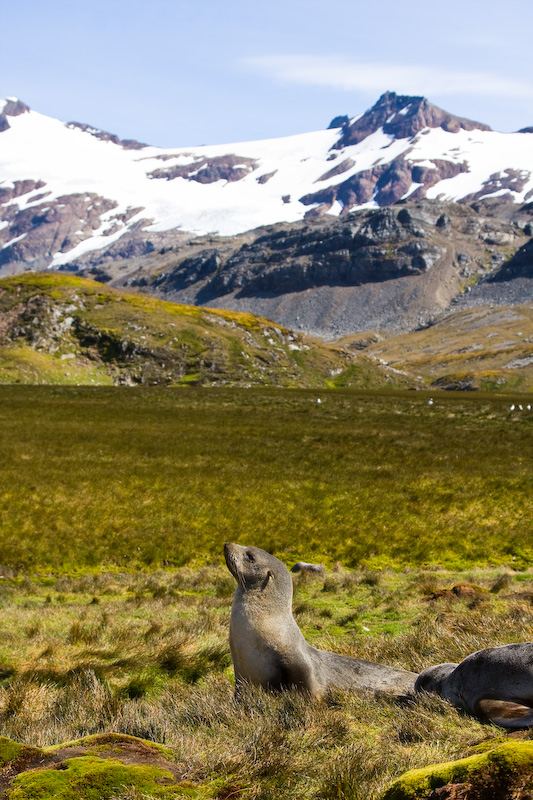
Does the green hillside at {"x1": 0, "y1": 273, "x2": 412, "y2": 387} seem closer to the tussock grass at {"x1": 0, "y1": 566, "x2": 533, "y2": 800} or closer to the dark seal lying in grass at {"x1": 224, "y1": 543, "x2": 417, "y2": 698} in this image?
the tussock grass at {"x1": 0, "y1": 566, "x2": 533, "y2": 800}

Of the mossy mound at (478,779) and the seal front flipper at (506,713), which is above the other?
the mossy mound at (478,779)

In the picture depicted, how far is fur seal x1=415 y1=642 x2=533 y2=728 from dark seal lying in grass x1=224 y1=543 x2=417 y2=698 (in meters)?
1.10

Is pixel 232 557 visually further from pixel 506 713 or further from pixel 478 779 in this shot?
pixel 478 779

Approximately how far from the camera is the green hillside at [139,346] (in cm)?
9700

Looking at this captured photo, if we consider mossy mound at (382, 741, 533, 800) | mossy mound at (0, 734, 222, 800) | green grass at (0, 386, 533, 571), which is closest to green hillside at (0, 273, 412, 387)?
green grass at (0, 386, 533, 571)

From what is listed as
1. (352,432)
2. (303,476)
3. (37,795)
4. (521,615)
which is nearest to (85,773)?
(37,795)

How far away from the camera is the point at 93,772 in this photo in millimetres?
4496

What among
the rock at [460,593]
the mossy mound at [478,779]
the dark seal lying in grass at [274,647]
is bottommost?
the rock at [460,593]

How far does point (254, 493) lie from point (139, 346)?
82.2 m

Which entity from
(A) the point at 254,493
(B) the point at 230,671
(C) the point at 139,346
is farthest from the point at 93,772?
(C) the point at 139,346

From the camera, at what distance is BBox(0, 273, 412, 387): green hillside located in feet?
318

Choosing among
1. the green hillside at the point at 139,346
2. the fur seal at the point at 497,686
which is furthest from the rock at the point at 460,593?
the green hillside at the point at 139,346

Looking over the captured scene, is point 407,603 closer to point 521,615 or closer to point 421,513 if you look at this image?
point 521,615

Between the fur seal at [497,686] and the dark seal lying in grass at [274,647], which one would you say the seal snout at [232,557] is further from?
the fur seal at [497,686]
